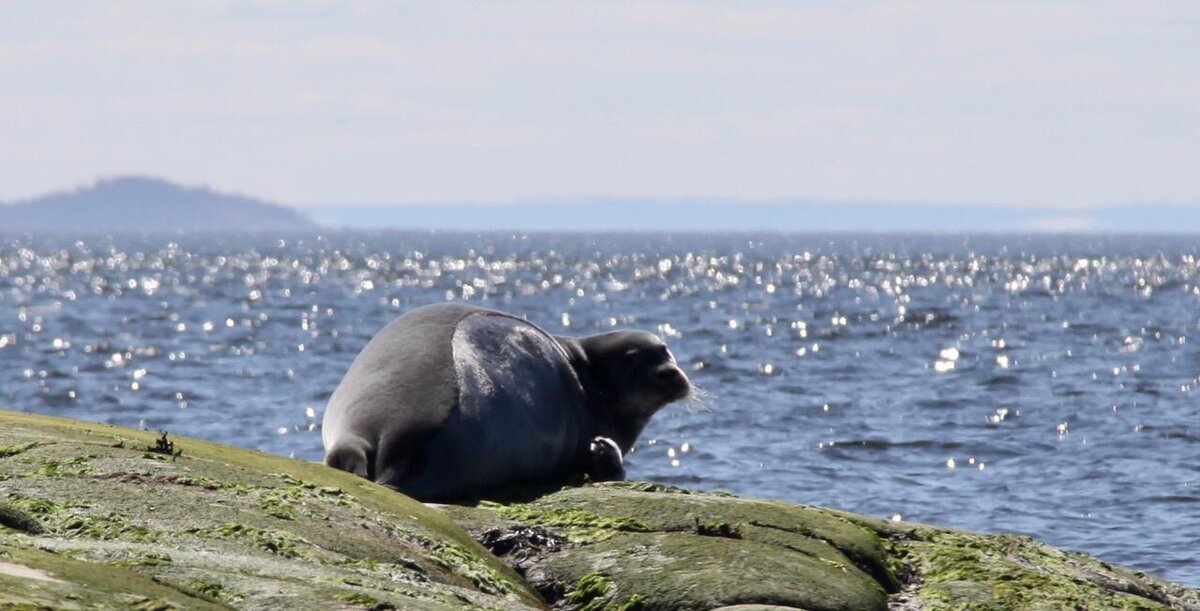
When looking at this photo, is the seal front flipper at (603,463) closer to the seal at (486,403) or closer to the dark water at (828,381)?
the seal at (486,403)

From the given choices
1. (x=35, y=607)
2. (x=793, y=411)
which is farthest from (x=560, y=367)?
(x=793, y=411)

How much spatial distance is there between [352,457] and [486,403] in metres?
0.81

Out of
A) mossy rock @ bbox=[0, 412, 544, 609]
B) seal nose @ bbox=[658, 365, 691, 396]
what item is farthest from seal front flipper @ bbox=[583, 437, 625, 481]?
mossy rock @ bbox=[0, 412, 544, 609]

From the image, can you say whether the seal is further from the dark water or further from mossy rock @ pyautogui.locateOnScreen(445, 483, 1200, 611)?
the dark water

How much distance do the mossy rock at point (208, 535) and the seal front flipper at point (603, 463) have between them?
2089 millimetres

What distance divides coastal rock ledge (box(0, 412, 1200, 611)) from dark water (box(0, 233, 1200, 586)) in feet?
14.6

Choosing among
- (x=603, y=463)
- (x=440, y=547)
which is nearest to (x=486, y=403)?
(x=603, y=463)

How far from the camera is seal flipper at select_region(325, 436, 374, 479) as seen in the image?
806 cm

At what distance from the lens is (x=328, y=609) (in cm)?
498

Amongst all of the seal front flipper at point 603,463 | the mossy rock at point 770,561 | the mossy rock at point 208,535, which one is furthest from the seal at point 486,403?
the mossy rock at point 208,535

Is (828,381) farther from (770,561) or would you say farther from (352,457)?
(770,561)

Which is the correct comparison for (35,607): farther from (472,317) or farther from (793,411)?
(793,411)

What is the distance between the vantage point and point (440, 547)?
6.51 meters

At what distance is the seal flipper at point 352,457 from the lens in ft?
26.5
